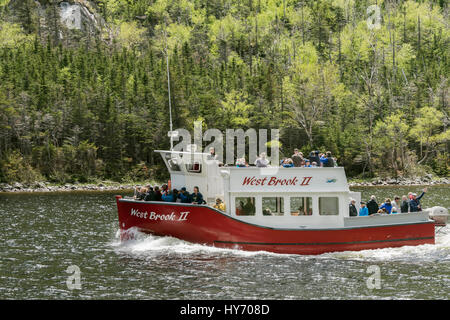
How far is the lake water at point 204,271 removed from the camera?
20688 millimetres

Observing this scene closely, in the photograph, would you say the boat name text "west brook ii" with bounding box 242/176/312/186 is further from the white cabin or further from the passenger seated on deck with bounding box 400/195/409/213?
the passenger seated on deck with bounding box 400/195/409/213

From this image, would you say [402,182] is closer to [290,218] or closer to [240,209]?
[290,218]

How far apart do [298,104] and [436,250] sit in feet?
242

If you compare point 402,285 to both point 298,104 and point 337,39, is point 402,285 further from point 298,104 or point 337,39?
point 337,39

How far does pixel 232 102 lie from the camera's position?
102m

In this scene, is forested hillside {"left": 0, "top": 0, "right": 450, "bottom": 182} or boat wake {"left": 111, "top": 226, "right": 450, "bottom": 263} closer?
boat wake {"left": 111, "top": 226, "right": 450, "bottom": 263}

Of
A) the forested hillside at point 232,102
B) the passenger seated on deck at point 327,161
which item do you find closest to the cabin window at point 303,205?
the passenger seated on deck at point 327,161

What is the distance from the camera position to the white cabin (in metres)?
25.7

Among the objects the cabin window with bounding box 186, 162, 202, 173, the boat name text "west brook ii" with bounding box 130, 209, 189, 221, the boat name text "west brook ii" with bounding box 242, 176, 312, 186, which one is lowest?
the boat name text "west brook ii" with bounding box 130, 209, 189, 221

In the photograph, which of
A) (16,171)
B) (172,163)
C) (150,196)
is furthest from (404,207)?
(16,171)

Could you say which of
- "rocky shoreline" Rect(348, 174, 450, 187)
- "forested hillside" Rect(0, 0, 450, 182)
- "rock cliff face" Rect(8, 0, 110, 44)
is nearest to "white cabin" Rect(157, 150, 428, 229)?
"forested hillside" Rect(0, 0, 450, 182)

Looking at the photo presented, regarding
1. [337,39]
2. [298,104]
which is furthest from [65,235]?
[337,39]

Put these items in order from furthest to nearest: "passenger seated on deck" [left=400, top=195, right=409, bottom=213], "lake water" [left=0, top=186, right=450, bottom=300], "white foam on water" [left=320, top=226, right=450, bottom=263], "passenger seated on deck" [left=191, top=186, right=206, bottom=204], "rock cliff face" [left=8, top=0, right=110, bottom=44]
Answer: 1. "rock cliff face" [left=8, top=0, right=110, bottom=44]
2. "passenger seated on deck" [left=400, top=195, right=409, bottom=213]
3. "passenger seated on deck" [left=191, top=186, right=206, bottom=204]
4. "white foam on water" [left=320, top=226, right=450, bottom=263]
5. "lake water" [left=0, top=186, right=450, bottom=300]

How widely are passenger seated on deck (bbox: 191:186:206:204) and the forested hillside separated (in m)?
44.5
